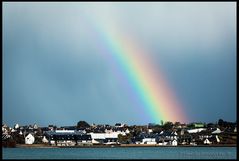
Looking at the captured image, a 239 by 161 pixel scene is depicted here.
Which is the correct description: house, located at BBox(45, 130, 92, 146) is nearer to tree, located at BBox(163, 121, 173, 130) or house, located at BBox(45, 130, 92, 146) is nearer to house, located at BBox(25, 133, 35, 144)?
house, located at BBox(25, 133, 35, 144)

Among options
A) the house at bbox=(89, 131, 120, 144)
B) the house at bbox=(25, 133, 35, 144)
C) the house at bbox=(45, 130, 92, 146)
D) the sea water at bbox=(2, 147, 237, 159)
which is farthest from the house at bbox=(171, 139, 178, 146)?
the sea water at bbox=(2, 147, 237, 159)

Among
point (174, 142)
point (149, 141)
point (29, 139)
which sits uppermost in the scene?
point (29, 139)

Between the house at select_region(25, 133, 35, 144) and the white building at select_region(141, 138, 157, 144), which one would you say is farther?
the white building at select_region(141, 138, 157, 144)

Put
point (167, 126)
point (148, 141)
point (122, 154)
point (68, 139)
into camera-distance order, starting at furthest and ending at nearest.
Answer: point (167, 126)
point (148, 141)
point (68, 139)
point (122, 154)

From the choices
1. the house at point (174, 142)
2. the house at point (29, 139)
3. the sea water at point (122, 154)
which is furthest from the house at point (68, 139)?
the sea water at point (122, 154)

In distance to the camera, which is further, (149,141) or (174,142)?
(149,141)

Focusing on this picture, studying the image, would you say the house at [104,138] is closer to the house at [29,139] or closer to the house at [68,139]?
the house at [68,139]

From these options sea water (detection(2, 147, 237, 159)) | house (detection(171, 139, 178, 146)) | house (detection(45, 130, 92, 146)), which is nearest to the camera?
sea water (detection(2, 147, 237, 159))

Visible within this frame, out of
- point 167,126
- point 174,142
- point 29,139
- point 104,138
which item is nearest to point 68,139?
point 29,139

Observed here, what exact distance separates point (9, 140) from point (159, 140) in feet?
89.3

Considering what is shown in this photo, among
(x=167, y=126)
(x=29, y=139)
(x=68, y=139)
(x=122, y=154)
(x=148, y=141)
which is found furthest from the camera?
(x=167, y=126)

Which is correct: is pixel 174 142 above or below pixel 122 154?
above

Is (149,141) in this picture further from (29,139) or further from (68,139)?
(29,139)

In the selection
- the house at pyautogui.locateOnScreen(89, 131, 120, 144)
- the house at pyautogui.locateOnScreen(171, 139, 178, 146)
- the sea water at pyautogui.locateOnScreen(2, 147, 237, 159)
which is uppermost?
the house at pyautogui.locateOnScreen(89, 131, 120, 144)
